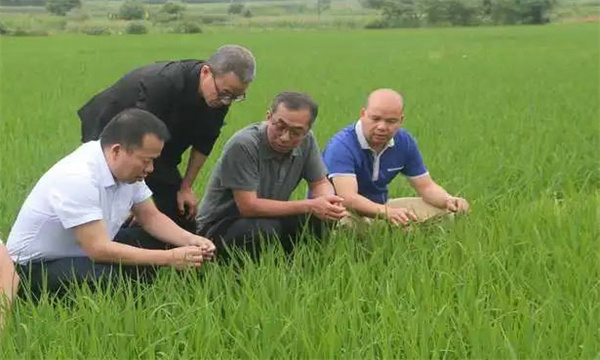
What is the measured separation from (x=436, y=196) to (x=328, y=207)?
0.72m

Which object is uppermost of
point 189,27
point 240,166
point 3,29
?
point 240,166

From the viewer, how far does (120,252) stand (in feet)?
10.6

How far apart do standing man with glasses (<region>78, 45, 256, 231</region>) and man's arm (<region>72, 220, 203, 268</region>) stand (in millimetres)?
856

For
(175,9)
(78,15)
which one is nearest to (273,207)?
(78,15)

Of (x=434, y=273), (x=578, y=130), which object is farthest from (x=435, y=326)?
(x=578, y=130)

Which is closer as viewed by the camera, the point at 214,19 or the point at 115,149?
the point at 115,149

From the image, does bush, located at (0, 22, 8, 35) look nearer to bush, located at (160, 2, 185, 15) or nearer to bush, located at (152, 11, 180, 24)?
bush, located at (152, 11, 180, 24)

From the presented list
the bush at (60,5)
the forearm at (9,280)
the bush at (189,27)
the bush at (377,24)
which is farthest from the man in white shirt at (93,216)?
the bush at (377,24)

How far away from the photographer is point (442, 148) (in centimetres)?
616

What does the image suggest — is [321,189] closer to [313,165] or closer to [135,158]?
[313,165]

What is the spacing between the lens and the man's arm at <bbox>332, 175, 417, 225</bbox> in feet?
12.4

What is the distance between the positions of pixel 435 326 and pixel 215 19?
36.5m

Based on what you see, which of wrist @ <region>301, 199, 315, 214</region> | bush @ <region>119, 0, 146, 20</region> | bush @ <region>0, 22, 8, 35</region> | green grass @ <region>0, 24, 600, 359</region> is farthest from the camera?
bush @ <region>0, 22, 8, 35</region>

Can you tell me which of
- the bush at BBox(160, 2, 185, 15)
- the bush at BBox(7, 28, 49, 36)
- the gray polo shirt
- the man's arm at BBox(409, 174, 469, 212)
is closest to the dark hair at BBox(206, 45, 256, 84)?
the gray polo shirt
